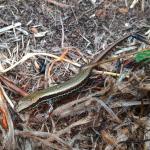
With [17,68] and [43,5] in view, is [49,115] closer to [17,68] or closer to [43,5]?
[17,68]

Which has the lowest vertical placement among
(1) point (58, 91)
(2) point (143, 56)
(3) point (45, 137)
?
(3) point (45, 137)

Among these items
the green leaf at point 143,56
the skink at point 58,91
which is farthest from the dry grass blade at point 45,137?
the green leaf at point 143,56

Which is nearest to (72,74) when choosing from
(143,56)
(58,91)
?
(58,91)

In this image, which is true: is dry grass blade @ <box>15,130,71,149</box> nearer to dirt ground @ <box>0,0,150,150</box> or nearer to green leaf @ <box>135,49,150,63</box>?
dirt ground @ <box>0,0,150,150</box>

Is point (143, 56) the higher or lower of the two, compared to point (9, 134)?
higher

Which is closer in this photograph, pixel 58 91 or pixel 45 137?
pixel 45 137

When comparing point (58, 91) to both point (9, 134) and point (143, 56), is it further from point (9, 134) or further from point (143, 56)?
point (143, 56)

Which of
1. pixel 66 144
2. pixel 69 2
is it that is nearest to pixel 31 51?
pixel 69 2
